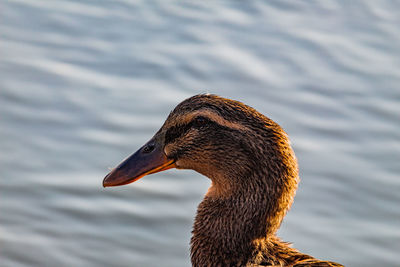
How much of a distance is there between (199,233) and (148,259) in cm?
140

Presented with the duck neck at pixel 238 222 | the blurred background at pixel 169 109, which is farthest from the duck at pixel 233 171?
the blurred background at pixel 169 109

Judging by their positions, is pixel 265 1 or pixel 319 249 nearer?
pixel 319 249

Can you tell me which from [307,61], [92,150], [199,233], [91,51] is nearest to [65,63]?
[91,51]

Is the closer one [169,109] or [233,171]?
[233,171]

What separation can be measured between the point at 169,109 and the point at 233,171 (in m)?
2.91

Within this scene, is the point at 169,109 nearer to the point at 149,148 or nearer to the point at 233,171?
the point at 149,148

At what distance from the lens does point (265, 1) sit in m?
9.98

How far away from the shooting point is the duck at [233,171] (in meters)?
4.83

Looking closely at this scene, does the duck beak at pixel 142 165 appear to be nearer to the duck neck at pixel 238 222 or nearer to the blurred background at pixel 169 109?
the duck neck at pixel 238 222

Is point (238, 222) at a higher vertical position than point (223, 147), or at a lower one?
lower

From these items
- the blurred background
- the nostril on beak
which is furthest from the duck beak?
the blurred background

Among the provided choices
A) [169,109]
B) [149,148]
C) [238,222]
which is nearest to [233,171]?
[238,222]

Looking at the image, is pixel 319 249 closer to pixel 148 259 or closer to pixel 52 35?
pixel 148 259

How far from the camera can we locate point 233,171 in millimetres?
4945
